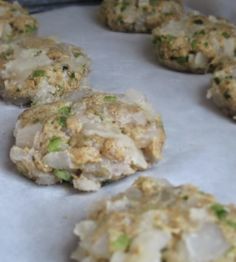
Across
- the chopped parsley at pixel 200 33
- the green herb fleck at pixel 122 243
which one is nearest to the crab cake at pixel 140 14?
the chopped parsley at pixel 200 33

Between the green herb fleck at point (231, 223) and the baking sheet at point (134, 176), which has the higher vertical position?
the green herb fleck at point (231, 223)

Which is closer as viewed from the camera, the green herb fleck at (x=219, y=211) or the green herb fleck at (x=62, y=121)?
the green herb fleck at (x=219, y=211)

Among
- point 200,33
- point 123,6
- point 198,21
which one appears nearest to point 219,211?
point 200,33

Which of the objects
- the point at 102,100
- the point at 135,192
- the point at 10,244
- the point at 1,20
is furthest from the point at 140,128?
the point at 1,20

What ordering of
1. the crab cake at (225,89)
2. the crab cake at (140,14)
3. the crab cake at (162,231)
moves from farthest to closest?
the crab cake at (140,14) < the crab cake at (225,89) < the crab cake at (162,231)

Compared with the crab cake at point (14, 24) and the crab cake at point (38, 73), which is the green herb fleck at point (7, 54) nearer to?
the crab cake at point (38, 73)

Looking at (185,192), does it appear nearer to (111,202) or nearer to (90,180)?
(111,202)
